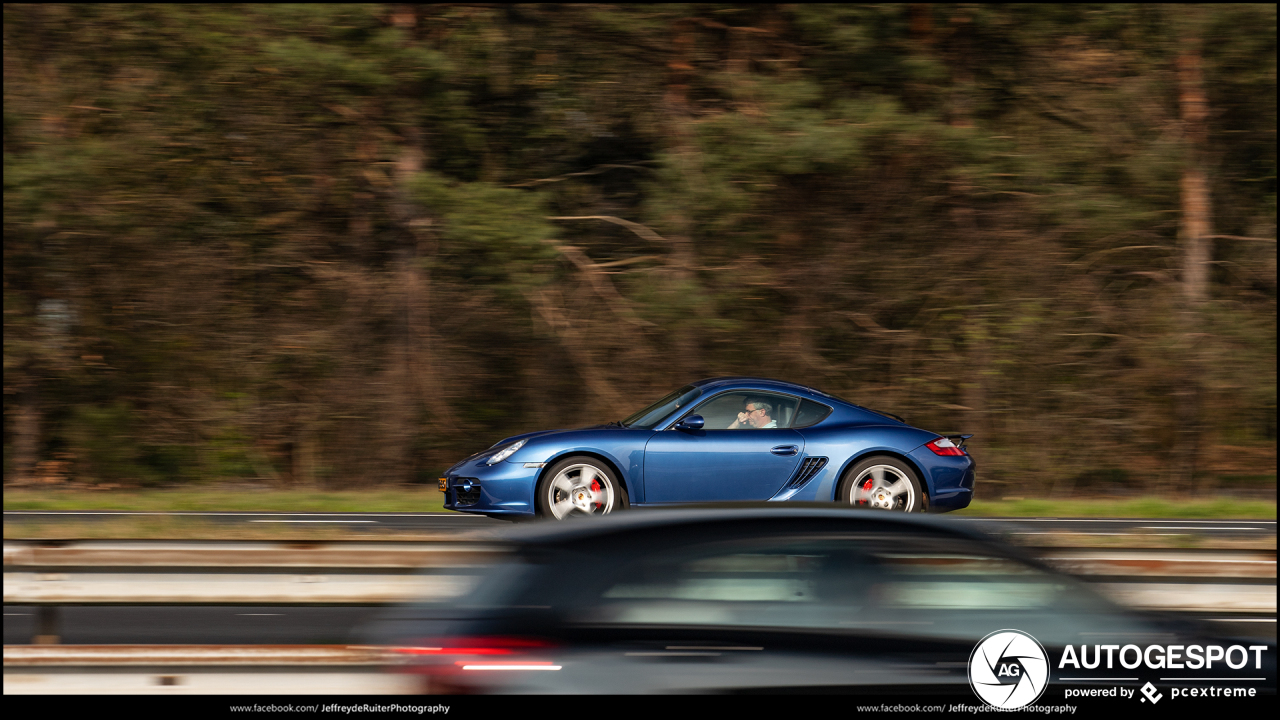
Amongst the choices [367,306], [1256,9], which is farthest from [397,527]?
[1256,9]

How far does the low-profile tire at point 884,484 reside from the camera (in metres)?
8.67

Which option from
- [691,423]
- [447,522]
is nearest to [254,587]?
[691,423]

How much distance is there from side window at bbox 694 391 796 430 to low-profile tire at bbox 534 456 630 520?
90 cm

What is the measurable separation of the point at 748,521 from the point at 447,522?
7.28 metres

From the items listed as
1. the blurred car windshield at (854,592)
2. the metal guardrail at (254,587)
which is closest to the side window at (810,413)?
the metal guardrail at (254,587)

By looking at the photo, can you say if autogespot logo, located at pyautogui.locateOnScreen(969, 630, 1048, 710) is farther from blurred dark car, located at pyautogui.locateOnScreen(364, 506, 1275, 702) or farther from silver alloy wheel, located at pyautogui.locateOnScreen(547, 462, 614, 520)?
silver alloy wheel, located at pyautogui.locateOnScreen(547, 462, 614, 520)

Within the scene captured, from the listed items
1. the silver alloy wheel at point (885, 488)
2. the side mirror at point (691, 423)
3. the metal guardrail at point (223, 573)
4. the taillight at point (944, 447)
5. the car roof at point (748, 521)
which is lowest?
the car roof at point (748, 521)

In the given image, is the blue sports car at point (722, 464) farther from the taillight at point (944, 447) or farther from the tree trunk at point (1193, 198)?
the tree trunk at point (1193, 198)

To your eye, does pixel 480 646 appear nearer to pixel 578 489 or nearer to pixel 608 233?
pixel 578 489

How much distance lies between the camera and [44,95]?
50.5ft

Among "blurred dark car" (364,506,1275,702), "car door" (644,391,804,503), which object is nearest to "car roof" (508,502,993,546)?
"blurred dark car" (364,506,1275,702)

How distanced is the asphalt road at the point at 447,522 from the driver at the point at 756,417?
2.38 m

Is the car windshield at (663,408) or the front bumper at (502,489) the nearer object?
the front bumper at (502,489)

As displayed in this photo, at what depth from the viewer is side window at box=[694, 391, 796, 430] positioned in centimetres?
888
